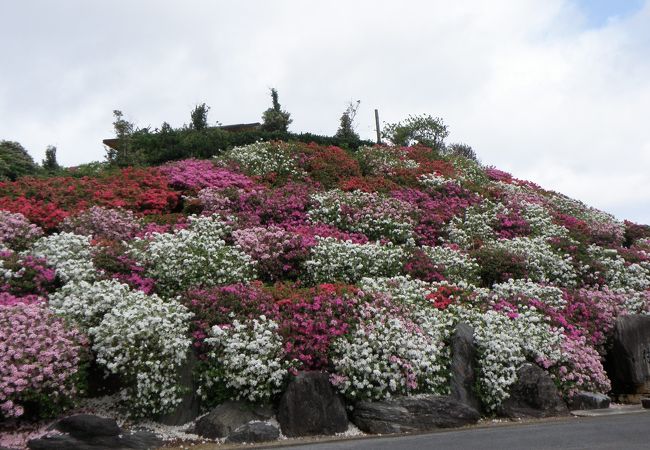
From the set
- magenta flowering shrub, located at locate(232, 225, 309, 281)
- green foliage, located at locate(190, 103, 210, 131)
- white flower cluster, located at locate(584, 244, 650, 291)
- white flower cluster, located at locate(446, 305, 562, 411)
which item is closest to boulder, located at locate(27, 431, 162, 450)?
magenta flowering shrub, located at locate(232, 225, 309, 281)

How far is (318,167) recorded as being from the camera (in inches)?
760

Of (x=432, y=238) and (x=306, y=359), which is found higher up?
(x=432, y=238)

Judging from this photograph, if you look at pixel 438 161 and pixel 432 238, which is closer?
pixel 432 238

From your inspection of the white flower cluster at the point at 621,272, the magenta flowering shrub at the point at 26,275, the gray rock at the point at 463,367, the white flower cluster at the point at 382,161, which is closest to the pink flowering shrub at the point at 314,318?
the gray rock at the point at 463,367

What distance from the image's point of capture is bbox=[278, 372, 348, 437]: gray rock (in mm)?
8125

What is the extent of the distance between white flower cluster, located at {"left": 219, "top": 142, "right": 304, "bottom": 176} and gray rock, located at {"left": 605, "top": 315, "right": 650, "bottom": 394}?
1042 centimetres

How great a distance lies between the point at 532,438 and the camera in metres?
7.66

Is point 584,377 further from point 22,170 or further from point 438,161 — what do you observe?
point 22,170

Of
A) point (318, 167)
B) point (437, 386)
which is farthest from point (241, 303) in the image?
point (318, 167)

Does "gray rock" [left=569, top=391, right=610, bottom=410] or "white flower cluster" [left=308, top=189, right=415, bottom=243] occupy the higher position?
"white flower cluster" [left=308, top=189, right=415, bottom=243]

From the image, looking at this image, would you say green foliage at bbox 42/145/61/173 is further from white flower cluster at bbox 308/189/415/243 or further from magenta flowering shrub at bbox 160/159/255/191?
white flower cluster at bbox 308/189/415/243

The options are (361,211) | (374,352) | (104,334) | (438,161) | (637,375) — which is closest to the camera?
(104,334)

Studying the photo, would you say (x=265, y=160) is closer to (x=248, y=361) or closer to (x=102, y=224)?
(x=102, y=224)

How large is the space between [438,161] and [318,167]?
230 inches
